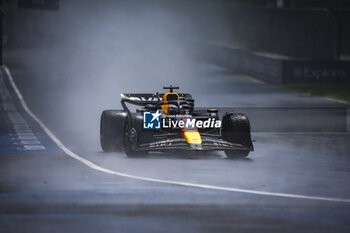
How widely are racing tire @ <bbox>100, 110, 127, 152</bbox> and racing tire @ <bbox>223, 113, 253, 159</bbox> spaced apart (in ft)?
6.98

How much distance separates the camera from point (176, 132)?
17281 mm

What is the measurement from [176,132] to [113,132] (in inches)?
59.1

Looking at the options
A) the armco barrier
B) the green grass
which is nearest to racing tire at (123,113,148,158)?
the green grass

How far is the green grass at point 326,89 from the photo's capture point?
35.1m

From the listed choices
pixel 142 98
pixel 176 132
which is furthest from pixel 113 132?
pixel 142 98

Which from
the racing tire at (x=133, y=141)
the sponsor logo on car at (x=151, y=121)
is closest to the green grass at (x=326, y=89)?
the racing tire at (x=133, y=141)

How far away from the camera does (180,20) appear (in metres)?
64.0

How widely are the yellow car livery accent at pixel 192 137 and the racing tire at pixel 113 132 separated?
5.88 ft

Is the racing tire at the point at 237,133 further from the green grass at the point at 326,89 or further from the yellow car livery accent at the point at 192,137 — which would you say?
the green grass at the point at 326,89

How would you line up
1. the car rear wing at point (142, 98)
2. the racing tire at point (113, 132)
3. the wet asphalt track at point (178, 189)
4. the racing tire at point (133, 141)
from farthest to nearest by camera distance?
the car rear wing at point (142, 98) → the racing tire at point (113, 132) → the racing tire at point (133, 141) → the wet asphalt track at point (178, 189)

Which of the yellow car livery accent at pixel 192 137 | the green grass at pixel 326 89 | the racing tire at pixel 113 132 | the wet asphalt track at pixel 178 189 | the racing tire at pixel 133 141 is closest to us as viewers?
the wet asphalt track at pixel 178 189

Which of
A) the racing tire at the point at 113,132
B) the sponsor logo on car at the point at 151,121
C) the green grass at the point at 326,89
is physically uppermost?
the sponsor logo on car at the point at 151,121

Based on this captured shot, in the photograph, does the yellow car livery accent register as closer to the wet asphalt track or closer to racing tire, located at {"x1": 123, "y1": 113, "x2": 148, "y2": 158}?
the wet asphalt track

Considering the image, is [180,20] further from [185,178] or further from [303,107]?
[185,178]
